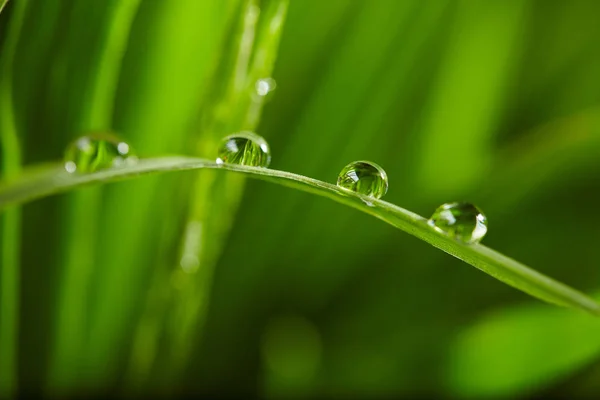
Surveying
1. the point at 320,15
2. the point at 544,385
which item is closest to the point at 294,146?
the point at 320,15

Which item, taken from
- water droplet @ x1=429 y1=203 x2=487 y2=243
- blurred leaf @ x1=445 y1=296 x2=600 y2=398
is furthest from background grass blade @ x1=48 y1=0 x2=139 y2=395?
blurred leaf @ x1=445 y1=296 x2=600 y2=398

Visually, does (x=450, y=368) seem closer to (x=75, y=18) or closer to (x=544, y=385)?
(x=544, y=385)

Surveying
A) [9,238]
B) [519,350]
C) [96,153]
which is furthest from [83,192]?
[519,350]

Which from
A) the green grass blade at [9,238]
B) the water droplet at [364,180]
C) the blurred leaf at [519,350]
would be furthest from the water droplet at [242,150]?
the blurred leaf at [519,350]

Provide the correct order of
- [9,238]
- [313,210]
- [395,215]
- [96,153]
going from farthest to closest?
[313,210] → [9,238] → [96,153] → [395,215]

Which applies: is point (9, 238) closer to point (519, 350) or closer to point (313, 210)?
point (313, 210)

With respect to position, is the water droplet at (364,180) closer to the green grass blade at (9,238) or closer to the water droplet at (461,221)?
the water droplet at (461,221)
